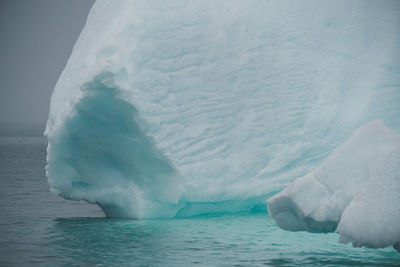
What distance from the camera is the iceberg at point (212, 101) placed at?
9.65m

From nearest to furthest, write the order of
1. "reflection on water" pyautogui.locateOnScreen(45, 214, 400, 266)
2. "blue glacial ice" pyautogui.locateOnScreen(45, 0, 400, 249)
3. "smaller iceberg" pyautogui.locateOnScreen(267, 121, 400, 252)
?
"smaller iceberg" pyautogui.locateOnScreen(267, 121, 400, 252)
"reflection on water" pyautogui.locateOnScreen(45, 214, 400, 266)
"blue glacial ice" pyautogui.locateOnScreen(45, 0, 400, 249)

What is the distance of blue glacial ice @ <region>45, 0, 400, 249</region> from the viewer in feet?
31.7

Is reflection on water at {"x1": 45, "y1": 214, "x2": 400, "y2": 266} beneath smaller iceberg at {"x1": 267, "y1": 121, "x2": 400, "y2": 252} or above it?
beneath

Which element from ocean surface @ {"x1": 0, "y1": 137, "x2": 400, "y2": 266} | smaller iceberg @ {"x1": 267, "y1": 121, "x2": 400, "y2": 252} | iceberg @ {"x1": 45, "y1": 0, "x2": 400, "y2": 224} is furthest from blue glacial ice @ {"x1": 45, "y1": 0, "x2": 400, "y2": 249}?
smaller iceberg @ {"x1": 267, "y1": 121, "x2": 400, "y2": 252}

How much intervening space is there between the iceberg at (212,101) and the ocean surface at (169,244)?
50cm

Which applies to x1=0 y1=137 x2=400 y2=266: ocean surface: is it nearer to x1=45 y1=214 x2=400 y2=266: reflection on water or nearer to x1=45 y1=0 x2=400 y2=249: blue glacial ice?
x1=45 y1=214 x2=400 y2=266: reflection on water

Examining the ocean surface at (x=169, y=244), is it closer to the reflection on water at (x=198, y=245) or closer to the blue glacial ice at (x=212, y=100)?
the reflection on water at (x=198, y=245)

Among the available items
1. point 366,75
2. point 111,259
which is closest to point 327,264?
point 111,259

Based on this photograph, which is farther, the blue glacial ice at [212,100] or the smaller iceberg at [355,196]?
the blue glacial ice at [212,100]

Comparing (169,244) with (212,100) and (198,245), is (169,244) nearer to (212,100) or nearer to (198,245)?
(198,245)

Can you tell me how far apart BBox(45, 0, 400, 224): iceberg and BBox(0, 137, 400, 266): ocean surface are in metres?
0.50

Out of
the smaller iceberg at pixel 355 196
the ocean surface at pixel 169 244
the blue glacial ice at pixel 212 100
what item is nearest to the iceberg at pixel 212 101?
the blue glacial ice at pixel 212 100

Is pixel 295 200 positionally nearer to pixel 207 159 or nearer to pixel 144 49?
pixel 207 159

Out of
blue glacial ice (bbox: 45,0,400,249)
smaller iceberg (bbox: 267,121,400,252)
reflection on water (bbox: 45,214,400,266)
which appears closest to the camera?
smaller iceberg (bbox: 267,121,400,252)
